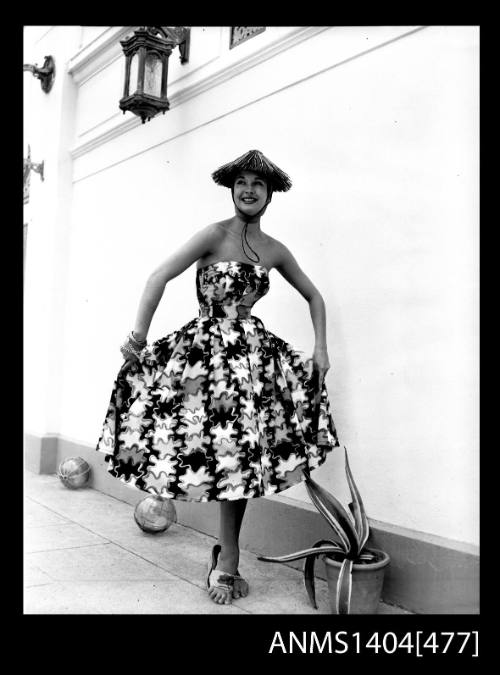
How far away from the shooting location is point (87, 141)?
497 centimetres

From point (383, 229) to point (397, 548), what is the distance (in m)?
1.37

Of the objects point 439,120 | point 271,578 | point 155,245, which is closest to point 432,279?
point 439,120

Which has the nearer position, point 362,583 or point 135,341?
point 362,583

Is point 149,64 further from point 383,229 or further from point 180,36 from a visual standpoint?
point 383,229

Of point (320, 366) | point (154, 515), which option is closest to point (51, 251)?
point (154, 515)

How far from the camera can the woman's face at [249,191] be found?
2.61 meters

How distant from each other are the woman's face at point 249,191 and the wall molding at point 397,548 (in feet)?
4.81

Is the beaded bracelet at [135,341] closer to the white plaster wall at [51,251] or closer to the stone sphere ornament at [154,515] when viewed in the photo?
the stone sphere ornament at [154,515]

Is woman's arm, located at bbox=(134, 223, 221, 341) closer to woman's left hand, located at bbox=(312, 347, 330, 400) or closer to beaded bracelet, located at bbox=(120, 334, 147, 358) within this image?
beaded bracelet, located at bbox=(120, 334, 147, 358)

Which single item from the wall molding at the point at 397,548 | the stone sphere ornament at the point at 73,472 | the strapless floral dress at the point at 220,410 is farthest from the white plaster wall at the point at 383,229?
the stone sphere ornament at the point at 73,472

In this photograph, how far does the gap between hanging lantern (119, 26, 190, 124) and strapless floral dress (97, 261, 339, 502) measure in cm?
180

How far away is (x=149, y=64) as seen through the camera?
3.89 meters

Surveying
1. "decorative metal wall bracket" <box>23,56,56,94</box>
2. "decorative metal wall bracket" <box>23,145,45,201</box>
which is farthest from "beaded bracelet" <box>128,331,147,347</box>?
"decorative metal wall bracket" <box>23,56,56,94</box>

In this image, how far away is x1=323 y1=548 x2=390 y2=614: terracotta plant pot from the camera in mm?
2262
